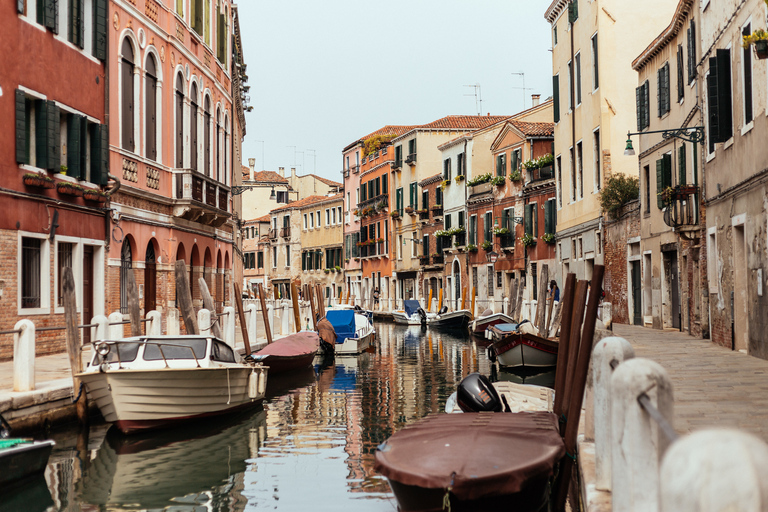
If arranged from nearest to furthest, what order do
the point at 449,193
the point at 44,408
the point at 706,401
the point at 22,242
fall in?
the point at 706,401 < the point at 44,408 < the point at 22,242 < the point at 449,193

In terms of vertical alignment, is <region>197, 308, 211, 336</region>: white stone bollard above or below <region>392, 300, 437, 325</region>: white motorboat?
above

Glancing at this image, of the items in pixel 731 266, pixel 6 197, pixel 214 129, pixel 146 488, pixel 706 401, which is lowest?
pixel 146 488

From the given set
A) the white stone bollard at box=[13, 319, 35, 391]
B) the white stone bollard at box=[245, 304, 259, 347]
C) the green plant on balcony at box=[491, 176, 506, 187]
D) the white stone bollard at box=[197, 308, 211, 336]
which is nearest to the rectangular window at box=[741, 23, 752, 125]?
the white stone bollard at box=[197, 308, 211, 336]

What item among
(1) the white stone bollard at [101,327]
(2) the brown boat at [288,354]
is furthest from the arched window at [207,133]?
(1) the white stone bollard at [101,327]

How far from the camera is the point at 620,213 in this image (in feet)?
84.6

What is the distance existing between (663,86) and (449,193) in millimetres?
25018

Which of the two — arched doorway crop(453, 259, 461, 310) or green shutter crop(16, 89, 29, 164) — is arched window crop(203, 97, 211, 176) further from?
arched doorway crop(453, 259, 461, 310)

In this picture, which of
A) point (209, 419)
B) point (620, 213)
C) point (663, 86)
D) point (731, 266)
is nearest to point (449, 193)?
point (620, 213)

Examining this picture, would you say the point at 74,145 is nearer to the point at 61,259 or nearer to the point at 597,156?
the point at 61,259

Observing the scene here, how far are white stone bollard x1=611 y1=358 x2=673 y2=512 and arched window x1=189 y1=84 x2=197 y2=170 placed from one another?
20.7m

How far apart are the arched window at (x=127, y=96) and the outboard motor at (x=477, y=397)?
1220cm

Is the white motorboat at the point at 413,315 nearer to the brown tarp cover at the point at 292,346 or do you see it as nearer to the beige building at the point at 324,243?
the brown tarp cover at the point at 292,346

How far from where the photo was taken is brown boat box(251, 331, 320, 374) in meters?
17.3

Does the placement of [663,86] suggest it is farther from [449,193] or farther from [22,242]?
[449,193]
